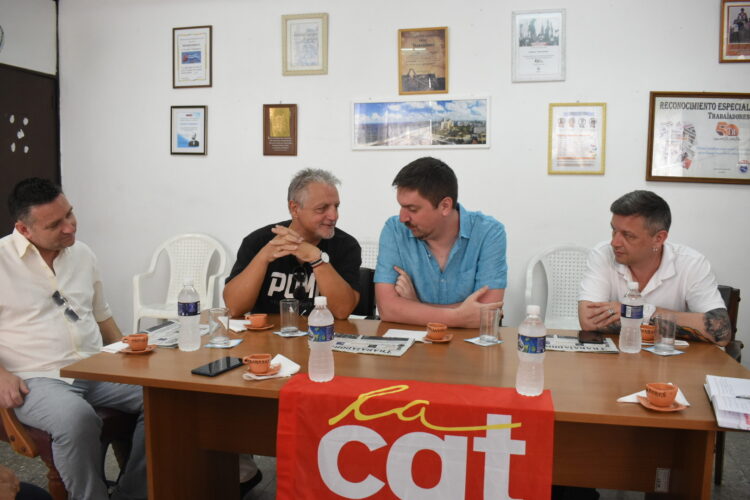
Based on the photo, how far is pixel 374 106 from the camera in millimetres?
4031

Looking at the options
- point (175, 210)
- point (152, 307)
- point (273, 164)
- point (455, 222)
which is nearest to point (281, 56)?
point (273, 164)

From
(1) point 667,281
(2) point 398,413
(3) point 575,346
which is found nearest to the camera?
(2) point 398,413

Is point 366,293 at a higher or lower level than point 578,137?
lower

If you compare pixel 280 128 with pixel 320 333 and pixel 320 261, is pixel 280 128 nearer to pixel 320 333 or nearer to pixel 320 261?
pixel 320 261

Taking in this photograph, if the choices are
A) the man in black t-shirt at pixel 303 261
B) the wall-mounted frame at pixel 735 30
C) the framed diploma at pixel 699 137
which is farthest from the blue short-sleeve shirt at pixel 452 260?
the wall-mounted frame at pixel 735 30

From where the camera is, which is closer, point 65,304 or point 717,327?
point 717,327

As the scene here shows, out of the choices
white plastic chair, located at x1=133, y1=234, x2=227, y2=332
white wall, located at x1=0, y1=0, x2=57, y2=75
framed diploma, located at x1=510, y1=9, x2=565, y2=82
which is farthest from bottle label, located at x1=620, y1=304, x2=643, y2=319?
white wall, located at x1=0, y1=0, x2=57, y2=75

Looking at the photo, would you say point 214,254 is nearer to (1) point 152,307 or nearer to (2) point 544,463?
(1) point 152,307

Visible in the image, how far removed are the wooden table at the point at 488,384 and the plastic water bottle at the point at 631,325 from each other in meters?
0.05

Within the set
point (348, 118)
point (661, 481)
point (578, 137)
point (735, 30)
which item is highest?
point (735, 30)

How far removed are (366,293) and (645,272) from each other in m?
1.24

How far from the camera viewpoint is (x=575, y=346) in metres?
1.96

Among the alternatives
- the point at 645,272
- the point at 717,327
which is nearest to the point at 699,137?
the point at 645,272

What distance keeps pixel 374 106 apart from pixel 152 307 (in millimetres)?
2173
